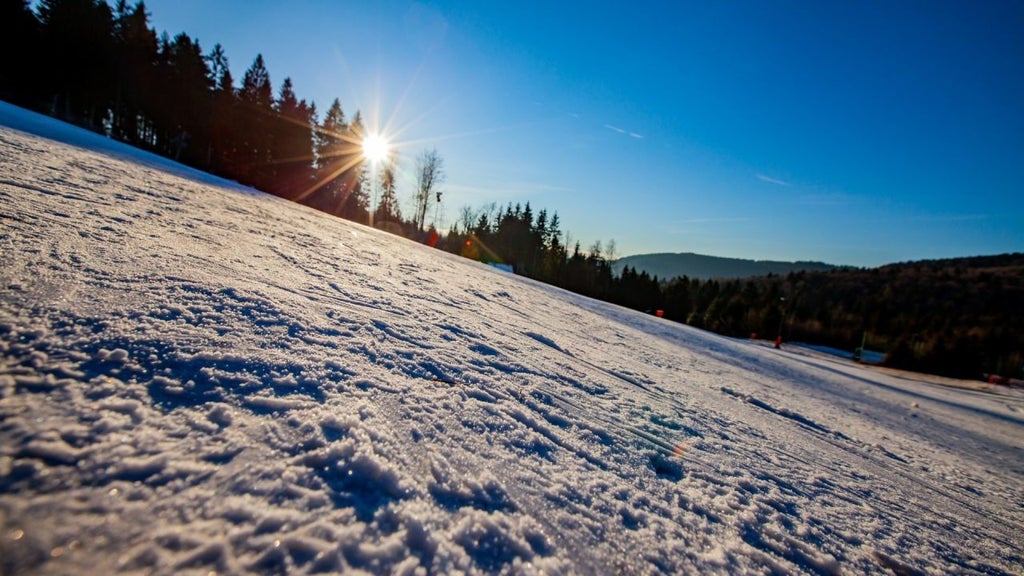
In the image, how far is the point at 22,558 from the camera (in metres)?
0.81

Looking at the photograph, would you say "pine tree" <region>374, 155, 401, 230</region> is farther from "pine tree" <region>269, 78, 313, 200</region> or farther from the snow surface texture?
the snow surface texture

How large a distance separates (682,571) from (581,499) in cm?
43

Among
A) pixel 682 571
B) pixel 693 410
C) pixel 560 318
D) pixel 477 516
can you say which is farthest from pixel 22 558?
pixel 560 318

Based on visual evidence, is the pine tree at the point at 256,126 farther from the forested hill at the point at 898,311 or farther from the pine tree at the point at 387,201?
the forested hill at the point at 898,311

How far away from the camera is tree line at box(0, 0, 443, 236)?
88.7ft

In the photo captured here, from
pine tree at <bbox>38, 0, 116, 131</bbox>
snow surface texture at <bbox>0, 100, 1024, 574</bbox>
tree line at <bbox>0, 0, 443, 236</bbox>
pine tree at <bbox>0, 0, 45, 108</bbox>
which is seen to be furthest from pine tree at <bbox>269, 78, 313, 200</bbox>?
snow surface texture at <bbox>0, 100, 1024, 574</bbox>

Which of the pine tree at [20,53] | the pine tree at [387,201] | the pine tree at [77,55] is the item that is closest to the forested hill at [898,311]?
the pine tree at [387,201]

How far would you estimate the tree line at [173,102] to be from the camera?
1065 inches

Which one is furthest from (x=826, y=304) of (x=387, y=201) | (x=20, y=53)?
(x=20, y=53)

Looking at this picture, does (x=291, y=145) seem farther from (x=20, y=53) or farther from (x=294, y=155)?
(x=20, y=53)

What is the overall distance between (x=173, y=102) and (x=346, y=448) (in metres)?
45.3

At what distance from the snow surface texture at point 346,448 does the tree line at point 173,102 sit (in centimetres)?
3335

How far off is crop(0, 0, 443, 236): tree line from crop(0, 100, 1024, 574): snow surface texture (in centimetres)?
3335

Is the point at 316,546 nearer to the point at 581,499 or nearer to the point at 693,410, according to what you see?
the point at 581,499
